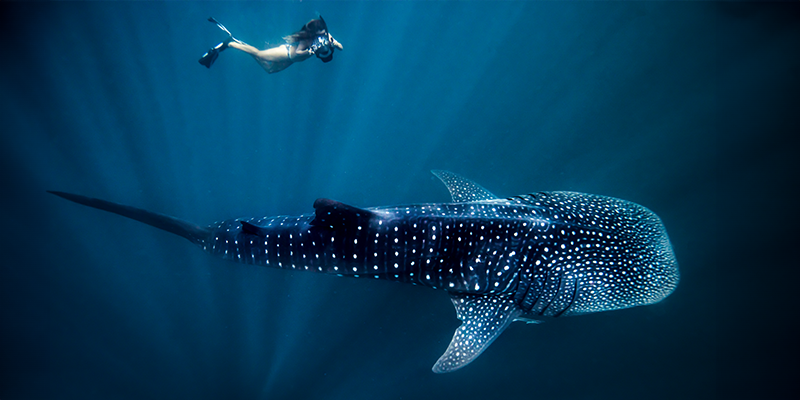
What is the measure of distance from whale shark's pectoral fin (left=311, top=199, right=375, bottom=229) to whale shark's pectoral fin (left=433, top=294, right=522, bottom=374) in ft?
3.94

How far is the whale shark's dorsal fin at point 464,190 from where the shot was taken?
11.0 feet

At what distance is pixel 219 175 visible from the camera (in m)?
4.91

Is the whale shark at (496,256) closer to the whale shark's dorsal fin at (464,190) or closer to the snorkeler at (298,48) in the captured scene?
the whale shark's dorsal fin at (464,190)

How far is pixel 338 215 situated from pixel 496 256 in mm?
1396

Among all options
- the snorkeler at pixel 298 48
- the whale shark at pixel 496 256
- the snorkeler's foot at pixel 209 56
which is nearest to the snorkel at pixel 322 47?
the snorkeler at pixel 298 48

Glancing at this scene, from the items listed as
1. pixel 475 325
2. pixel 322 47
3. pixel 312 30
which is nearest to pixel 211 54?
pixel 312 30

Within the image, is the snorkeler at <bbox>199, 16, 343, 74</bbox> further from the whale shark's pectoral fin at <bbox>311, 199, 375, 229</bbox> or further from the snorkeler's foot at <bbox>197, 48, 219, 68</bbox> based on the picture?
the whale shark's pectoral fin at <bbox>311, 199, 375, 229</bbox>

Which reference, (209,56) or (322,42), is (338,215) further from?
(209,56)

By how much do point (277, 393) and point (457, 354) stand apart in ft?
9.89

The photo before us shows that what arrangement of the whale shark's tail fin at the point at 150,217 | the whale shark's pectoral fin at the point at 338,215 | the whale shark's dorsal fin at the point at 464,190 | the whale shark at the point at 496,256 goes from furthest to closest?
the whale shark's dorsal fin at the point at 464,190, the whale shark's tail fin at the point at 150,217, the whale shark at the point at 496,256, the whale shark's pectoral fin at the point at 338,215

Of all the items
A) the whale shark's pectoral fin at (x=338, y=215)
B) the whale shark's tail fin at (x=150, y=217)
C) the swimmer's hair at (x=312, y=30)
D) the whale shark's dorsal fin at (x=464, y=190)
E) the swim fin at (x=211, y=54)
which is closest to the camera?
the whale shark's pectoral fin at (x=338, y=215)

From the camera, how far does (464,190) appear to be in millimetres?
3449

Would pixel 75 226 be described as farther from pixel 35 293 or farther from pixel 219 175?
pixel 219 175

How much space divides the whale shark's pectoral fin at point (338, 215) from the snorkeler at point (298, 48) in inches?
88.8
